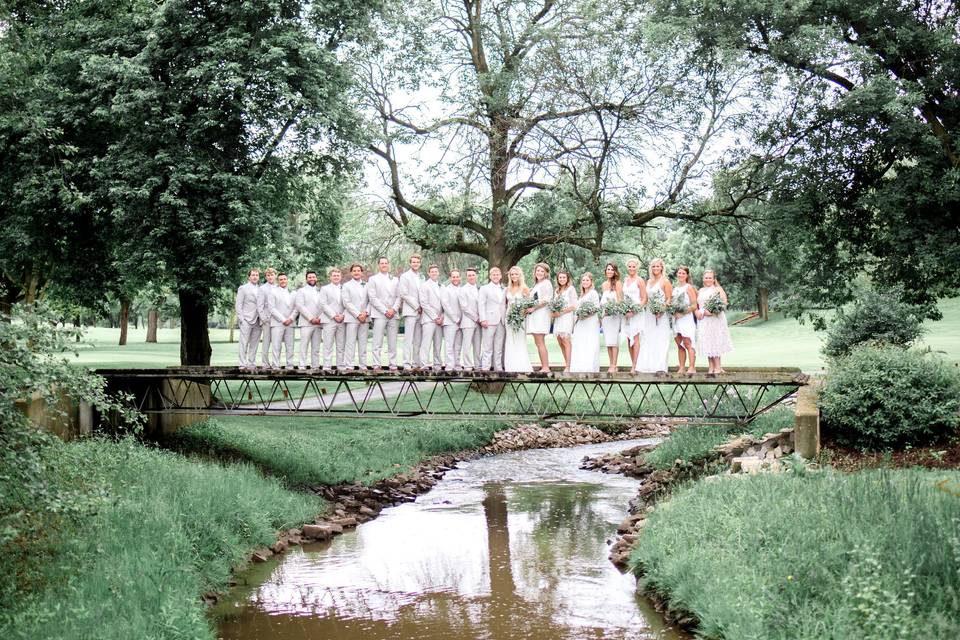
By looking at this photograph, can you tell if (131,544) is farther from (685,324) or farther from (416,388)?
(685,324)

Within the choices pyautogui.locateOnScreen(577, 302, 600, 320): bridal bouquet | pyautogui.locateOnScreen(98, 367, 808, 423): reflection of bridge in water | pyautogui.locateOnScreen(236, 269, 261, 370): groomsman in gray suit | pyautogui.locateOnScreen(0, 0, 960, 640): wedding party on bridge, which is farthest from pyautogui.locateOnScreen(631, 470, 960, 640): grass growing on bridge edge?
pyautogui.locateOnScreen(236, 269, 261, 370): groomsman in gray suit

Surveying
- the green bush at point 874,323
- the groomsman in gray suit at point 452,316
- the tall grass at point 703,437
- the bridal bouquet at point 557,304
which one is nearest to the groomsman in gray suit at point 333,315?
the groomsman in gray suit at point 452,316

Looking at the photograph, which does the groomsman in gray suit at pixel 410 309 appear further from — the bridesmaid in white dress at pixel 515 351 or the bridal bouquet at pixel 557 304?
the bridal bouquet at pixel 557 304

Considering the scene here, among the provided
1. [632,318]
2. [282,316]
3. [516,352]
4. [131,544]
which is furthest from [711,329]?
[131,544]

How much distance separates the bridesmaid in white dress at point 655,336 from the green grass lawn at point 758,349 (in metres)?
15.1

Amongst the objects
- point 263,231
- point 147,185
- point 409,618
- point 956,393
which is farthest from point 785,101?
point 409,618

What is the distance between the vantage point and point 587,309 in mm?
17484

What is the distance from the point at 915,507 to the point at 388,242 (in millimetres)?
22551

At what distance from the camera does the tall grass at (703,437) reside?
18.8 metres

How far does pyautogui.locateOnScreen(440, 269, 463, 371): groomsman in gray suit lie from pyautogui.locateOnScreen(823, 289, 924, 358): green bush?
12.8 meters

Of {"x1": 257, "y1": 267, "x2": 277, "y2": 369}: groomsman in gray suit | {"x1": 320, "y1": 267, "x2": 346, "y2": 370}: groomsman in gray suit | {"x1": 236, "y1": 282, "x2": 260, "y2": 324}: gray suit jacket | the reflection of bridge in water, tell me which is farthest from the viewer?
{"x1": 236, "y1": 282, "x2": 260, "y2": 324}: gray suit jacket

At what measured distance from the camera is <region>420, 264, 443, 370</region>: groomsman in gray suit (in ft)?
59.8

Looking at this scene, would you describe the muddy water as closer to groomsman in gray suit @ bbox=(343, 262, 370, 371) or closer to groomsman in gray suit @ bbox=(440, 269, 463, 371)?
groomsman in gray suit @ bbox=(440, 269, 463, 371)

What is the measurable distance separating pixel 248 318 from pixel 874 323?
17709 millimetres
